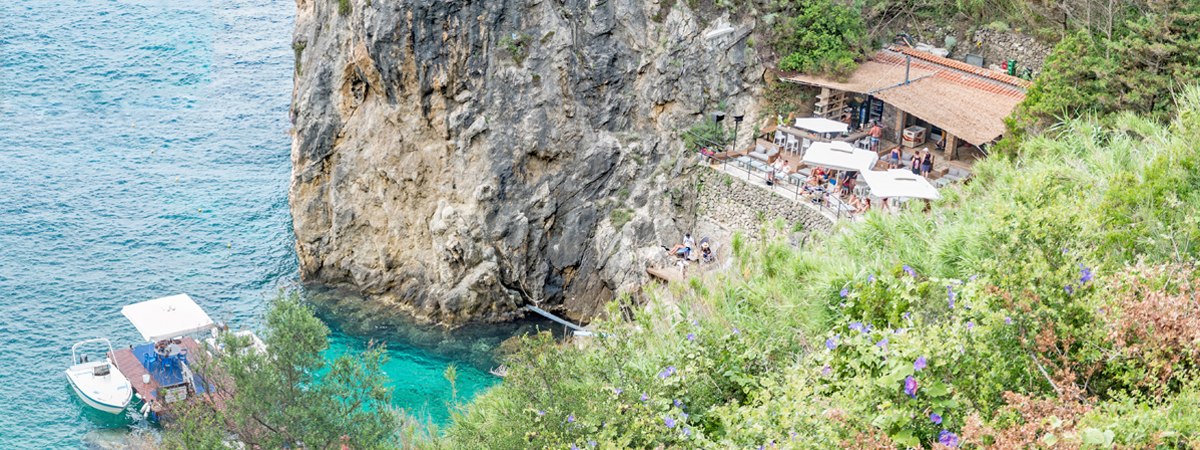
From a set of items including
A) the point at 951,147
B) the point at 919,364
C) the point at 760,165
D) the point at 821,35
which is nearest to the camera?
the point at 919,364

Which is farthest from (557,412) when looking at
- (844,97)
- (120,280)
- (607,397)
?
(120,280)

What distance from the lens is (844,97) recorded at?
28.6 metres

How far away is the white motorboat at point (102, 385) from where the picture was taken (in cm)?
2547

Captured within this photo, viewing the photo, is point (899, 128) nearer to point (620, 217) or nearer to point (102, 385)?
point (620, 217)

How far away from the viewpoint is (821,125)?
85.6 feet

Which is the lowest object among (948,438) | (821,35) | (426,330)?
(426,330)

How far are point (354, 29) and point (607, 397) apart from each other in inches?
934

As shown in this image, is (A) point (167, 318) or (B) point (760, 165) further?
(A) point (167, 318)

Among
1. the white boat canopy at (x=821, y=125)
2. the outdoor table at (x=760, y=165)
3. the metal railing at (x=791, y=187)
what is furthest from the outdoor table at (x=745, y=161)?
the white boat canopy at (x=821, y=125)

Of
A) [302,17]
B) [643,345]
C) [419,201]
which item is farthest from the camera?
[302,17]

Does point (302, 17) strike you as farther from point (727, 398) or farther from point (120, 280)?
point (727, 398)

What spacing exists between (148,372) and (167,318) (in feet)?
5.59

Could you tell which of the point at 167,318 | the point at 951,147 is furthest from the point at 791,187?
the point at 167,318

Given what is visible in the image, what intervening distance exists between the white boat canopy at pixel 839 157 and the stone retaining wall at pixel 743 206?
4.46 feet
